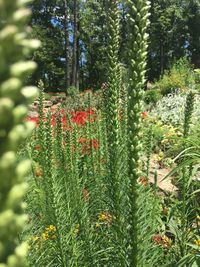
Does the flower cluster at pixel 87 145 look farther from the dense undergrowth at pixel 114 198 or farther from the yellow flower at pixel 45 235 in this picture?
the yellow flower at pixel 45 235

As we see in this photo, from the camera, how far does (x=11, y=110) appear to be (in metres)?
0.83

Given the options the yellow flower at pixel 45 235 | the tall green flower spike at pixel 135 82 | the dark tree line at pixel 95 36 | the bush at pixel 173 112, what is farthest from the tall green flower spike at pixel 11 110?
the dark tree line at pixel 95 36

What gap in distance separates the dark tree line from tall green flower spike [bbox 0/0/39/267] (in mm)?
43232

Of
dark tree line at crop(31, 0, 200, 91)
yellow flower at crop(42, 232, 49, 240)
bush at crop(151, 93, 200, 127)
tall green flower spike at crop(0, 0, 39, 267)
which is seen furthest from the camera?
dark tree line at crop(31, 0, 200, 91)

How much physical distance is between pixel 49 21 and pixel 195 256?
162ft

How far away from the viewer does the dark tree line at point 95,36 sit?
1781 inches

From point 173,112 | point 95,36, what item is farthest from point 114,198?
point 95,36

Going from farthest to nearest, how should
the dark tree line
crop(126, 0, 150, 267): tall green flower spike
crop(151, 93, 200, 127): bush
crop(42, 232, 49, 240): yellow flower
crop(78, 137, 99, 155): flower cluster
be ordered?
the dark tree line < crop(151, 93, 200, 127): bush < crop(78, 137, 99, 155): flower cluster < crop(42, 232, 49, 240): yellow flower < crop(126, 0, 150, 267): tall green flower spike

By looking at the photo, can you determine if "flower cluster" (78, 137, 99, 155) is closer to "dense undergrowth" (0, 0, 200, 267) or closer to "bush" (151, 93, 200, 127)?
"dense undergrowth" (0, 0, 200, 267)

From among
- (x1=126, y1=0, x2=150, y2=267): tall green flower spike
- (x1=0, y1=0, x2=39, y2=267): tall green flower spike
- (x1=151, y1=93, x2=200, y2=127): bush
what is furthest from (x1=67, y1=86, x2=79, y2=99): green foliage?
(x1=0, y1=0, x2=39, y2=267): tall green flower spike

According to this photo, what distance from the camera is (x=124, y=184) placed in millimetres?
3404

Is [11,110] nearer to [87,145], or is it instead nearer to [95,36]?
[87,145]

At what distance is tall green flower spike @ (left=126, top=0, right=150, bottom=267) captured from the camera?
2.46 metres

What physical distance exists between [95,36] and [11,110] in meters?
51.3
